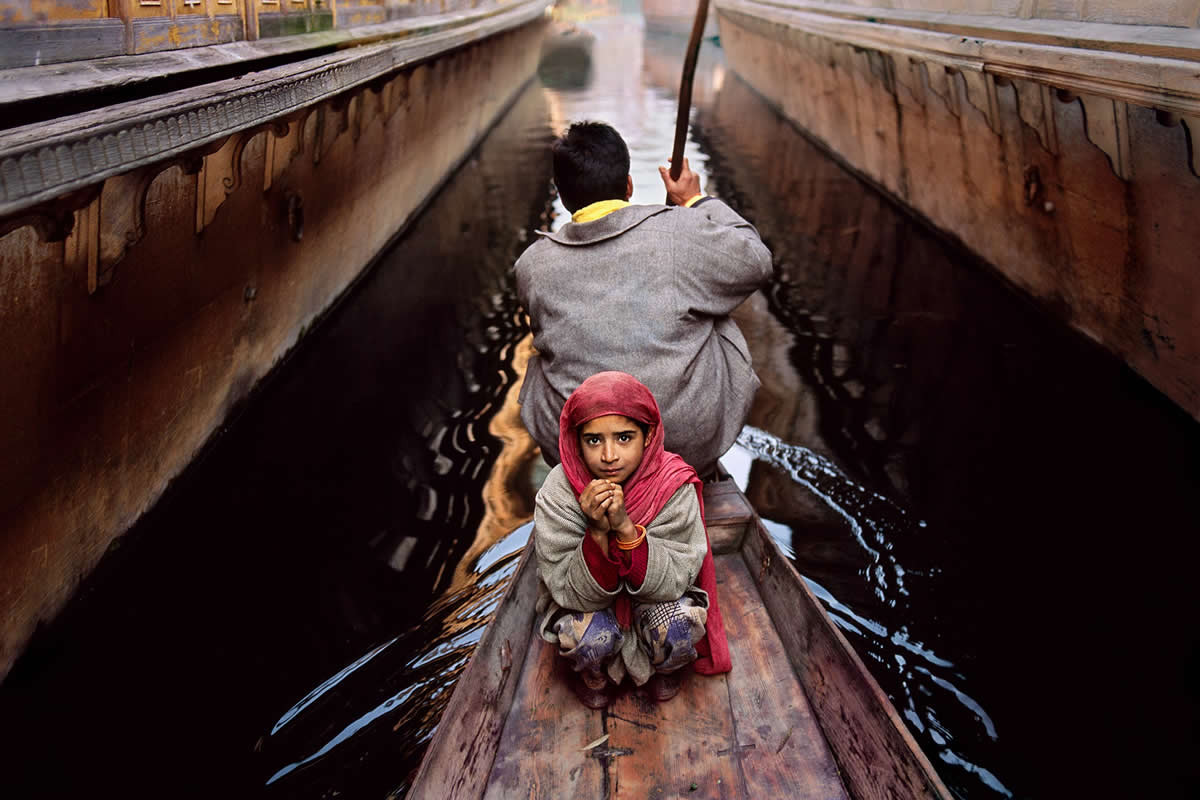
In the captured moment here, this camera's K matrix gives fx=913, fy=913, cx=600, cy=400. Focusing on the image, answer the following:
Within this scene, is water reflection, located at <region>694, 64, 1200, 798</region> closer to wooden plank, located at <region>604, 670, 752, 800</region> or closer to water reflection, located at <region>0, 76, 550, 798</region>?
wooden plank, located at <region>604, 670, 752, 800</region>

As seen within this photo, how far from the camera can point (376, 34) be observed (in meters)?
5.73

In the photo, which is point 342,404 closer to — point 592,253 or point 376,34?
point 592,253

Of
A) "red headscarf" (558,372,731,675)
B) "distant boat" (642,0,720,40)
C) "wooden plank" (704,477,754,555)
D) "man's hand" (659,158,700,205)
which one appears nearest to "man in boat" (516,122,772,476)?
"wooden plank" (704,477,754,555)

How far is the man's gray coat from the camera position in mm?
2264

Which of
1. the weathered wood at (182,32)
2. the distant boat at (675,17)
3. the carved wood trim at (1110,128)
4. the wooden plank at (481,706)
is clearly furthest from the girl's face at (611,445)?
the distant boat at (675,17)

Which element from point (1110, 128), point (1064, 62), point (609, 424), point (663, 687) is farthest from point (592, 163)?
point (1110, 128)

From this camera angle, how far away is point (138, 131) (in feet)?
6.65

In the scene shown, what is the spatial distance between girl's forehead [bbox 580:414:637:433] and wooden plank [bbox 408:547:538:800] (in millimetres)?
520

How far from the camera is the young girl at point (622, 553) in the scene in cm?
177

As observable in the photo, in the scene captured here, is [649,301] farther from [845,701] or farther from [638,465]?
[845,701]

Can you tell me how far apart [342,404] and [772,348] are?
224 cm

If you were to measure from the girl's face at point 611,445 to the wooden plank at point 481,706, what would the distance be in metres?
0.45

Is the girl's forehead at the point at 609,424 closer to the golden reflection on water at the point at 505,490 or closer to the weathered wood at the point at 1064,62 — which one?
the golden reflection on water at the point at 505,490

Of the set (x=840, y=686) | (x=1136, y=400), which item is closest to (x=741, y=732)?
(x=840, y=686)
